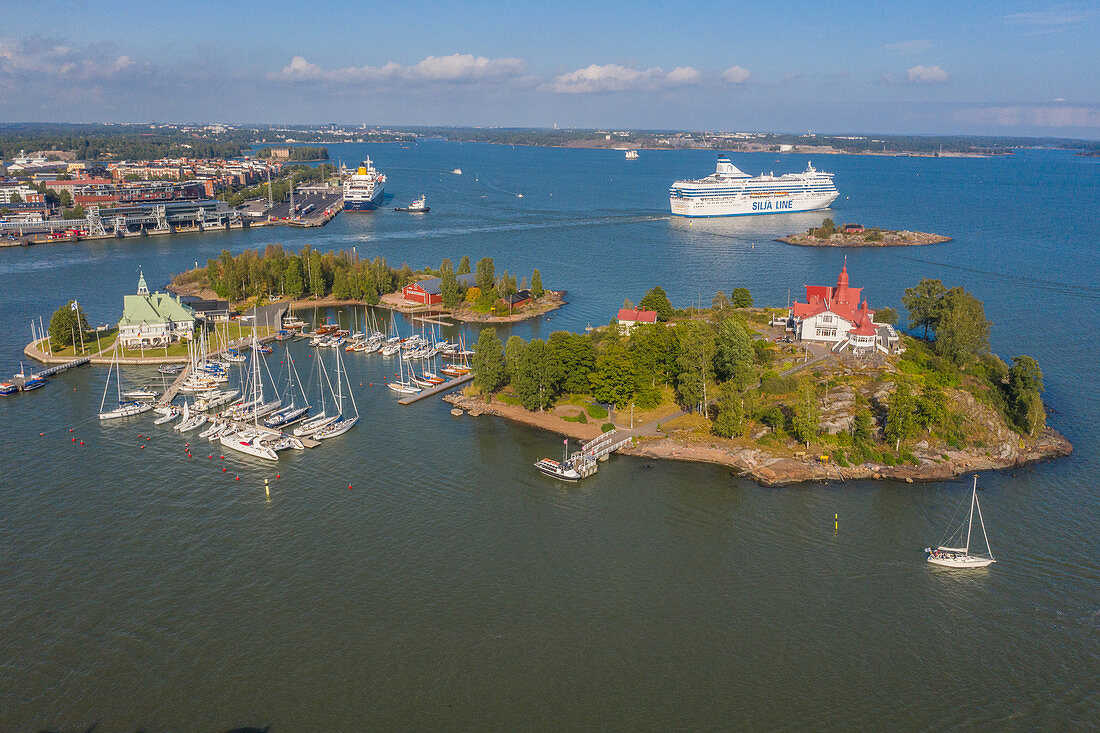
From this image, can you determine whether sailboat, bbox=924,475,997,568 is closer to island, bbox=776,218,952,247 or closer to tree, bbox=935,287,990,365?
tree, bbox=935,287,990,365

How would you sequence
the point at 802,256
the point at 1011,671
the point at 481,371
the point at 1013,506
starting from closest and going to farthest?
1. the point at 1011,671
2. the point at 1013,506
3. the point at 481,371
4. the point at 802,256

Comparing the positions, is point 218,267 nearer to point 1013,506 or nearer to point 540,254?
point 540,254

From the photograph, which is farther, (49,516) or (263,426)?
(263,426)

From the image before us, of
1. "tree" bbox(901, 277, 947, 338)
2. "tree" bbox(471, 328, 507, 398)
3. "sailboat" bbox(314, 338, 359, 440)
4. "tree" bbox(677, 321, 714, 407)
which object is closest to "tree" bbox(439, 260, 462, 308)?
"tree" bbox(471, 328, 507, 398)

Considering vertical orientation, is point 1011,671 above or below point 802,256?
below

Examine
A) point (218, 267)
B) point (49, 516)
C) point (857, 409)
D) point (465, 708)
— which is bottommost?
point (465, 708)

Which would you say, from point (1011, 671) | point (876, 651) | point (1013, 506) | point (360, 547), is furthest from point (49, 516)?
point (1013, 506)
